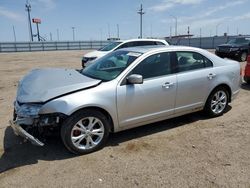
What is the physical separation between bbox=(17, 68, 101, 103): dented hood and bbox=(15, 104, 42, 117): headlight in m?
0.07

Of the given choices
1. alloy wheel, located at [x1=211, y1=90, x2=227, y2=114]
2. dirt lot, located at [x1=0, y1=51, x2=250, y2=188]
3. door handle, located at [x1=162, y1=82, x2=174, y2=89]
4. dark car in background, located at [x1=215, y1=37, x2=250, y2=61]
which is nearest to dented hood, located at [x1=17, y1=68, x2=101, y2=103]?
dirt lot, located at [x1=0, y1=51, x2=250, y2=188]

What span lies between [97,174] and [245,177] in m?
1.90

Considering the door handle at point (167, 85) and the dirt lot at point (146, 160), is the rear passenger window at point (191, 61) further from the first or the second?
the dirt lot at point (146, 160)

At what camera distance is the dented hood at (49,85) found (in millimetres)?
3645

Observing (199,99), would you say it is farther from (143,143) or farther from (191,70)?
(143,143)

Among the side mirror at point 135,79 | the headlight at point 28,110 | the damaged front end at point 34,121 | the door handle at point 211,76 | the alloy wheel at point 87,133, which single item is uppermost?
the side mirror at point 135,79

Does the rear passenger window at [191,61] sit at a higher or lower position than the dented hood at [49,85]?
higher

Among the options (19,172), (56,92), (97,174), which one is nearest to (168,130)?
(97,174)

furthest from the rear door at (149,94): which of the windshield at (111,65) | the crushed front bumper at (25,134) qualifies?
the crushed front bumper at (25,134)

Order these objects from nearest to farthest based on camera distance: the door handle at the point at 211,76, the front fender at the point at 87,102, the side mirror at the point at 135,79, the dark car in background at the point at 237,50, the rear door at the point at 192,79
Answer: the front fender at the point at 87,102 < the side mirror at the point at 135,79 < the rear door at the point at 192,79 < the door handle at the point at 211,76 < the dark car in background at the point at 237,50

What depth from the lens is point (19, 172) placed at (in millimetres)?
3426

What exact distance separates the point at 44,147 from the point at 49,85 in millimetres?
1035

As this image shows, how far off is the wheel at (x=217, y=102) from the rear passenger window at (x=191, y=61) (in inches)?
24.1

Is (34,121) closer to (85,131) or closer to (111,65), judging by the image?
(85,131)
